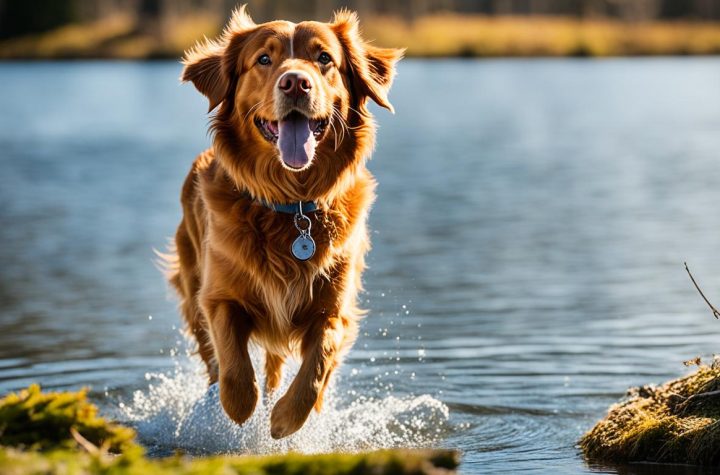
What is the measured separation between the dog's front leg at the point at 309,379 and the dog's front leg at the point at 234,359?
185mm

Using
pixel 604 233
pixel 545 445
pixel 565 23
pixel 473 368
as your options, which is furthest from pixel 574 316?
pixel 565 23

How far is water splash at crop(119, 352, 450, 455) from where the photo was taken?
7156 mm

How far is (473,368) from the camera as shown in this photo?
28.9ft

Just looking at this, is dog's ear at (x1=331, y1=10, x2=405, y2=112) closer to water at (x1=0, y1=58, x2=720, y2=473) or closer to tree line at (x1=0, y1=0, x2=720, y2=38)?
water at (x1=0, y1=58, x2=720, y2=473)

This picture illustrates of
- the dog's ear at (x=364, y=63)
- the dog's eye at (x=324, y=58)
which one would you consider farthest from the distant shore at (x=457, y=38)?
the dog's eye at (x=324, y=58)

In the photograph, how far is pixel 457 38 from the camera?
65.9 meters

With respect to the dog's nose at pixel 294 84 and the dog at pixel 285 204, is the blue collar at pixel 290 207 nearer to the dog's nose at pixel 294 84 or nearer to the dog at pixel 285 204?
the dog at pixel 285 204

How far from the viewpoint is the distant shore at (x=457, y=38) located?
6300 cm

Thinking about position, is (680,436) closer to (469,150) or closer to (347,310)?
(347,310)

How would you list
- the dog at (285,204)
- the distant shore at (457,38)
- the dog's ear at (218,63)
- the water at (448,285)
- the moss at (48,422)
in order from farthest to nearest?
the distant shore at (457,38) < the water at (448,285) < the dog's ear at (218,63) < the dog at (285,204) < the moss at (48,422)

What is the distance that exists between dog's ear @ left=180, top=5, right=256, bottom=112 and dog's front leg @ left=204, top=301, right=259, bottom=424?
1.13 m

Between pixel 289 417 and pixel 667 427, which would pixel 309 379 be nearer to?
pixel 289 417

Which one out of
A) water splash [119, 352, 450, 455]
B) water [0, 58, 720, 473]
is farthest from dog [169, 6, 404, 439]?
water [0, 58, 720, 473]

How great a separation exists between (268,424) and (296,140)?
6.19 feet
